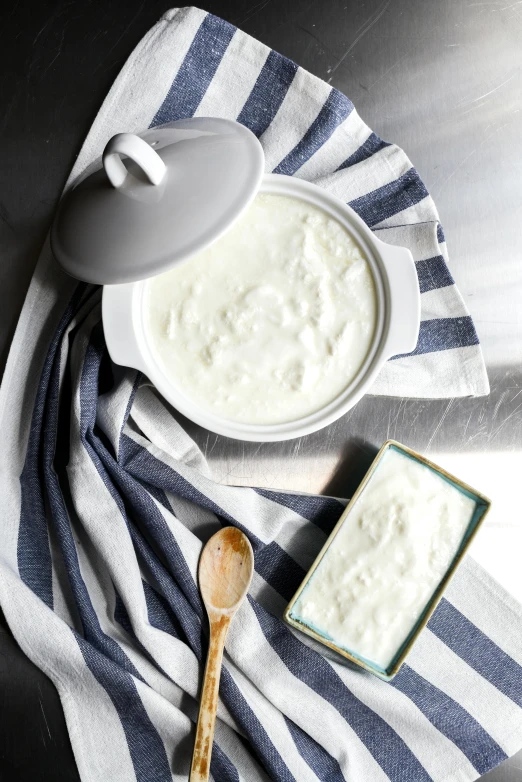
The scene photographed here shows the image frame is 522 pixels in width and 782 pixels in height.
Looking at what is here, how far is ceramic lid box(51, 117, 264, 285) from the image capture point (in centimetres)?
69

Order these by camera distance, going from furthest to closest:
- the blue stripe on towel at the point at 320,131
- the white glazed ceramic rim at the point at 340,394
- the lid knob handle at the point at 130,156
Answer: the blue stripe on towel at the point at 320,131, the white glazed ceramic rim at the point at 340,394, the lid knob handle at the point at 130,156

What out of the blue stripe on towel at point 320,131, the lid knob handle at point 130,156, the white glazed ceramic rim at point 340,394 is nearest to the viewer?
the lid knob handle at point 130,156

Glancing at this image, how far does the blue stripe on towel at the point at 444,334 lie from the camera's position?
0.91 metres

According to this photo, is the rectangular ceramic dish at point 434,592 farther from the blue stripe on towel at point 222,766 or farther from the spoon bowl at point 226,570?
the blue stripe on towel at point 222,766

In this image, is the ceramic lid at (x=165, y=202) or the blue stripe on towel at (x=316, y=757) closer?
the ceramic lid at (x=165, y=202)

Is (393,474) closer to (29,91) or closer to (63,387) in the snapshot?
(63,387)

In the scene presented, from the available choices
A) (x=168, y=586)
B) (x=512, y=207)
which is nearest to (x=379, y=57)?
(x=512, y=207)

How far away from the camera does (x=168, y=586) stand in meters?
0.87

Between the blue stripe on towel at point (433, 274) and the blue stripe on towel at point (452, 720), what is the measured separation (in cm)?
48

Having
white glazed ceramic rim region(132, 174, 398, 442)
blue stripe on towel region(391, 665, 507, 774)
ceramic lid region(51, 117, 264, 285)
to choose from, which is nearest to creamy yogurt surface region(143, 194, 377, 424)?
white glazed ceramic rim region(132, 174, 398, 442)

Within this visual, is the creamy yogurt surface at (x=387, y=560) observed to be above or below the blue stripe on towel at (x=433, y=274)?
below

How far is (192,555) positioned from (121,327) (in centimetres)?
29

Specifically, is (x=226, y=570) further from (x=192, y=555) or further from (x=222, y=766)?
(x=222, y=766)

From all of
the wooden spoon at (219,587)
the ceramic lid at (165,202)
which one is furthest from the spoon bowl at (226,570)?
the ceramic lid at (165,202)
